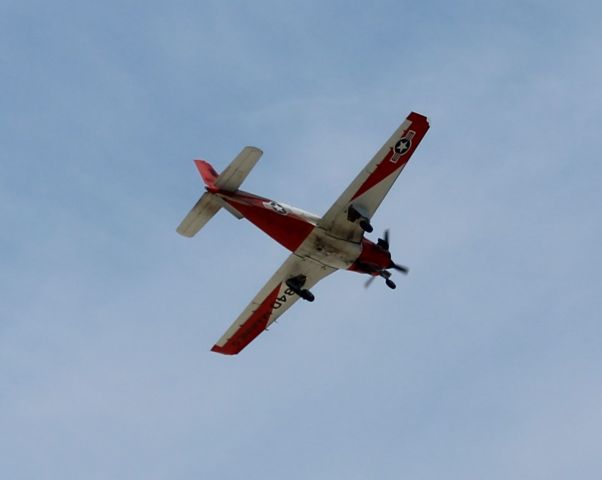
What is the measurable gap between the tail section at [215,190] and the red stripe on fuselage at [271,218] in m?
0.36

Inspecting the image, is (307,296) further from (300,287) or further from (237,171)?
(237,171)

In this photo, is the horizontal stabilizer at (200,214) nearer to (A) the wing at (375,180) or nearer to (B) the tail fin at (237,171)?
(B) the tail fin at (237,171)

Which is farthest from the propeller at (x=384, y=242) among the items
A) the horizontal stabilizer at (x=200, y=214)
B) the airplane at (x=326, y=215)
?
the horizontal stabilizer at (x=200, y=214)

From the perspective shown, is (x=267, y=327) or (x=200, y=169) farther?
(x=267, y=327)

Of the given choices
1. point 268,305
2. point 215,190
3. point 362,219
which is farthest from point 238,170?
point 268,305

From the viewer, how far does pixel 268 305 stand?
4631cm

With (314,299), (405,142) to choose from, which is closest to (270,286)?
(314,299)

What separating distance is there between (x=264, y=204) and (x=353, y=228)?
355cm

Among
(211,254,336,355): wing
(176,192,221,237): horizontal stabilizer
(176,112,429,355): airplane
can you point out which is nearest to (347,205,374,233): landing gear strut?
(176,112,429,355): airplane

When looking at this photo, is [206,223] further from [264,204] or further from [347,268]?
[347,268]

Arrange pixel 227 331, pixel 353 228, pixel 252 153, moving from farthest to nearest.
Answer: pixel 227 331 < pixel 353 228 < pixel 252 153

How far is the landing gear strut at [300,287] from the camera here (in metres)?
44.8

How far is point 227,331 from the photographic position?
46.6 m

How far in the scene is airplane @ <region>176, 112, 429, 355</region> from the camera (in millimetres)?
41500
